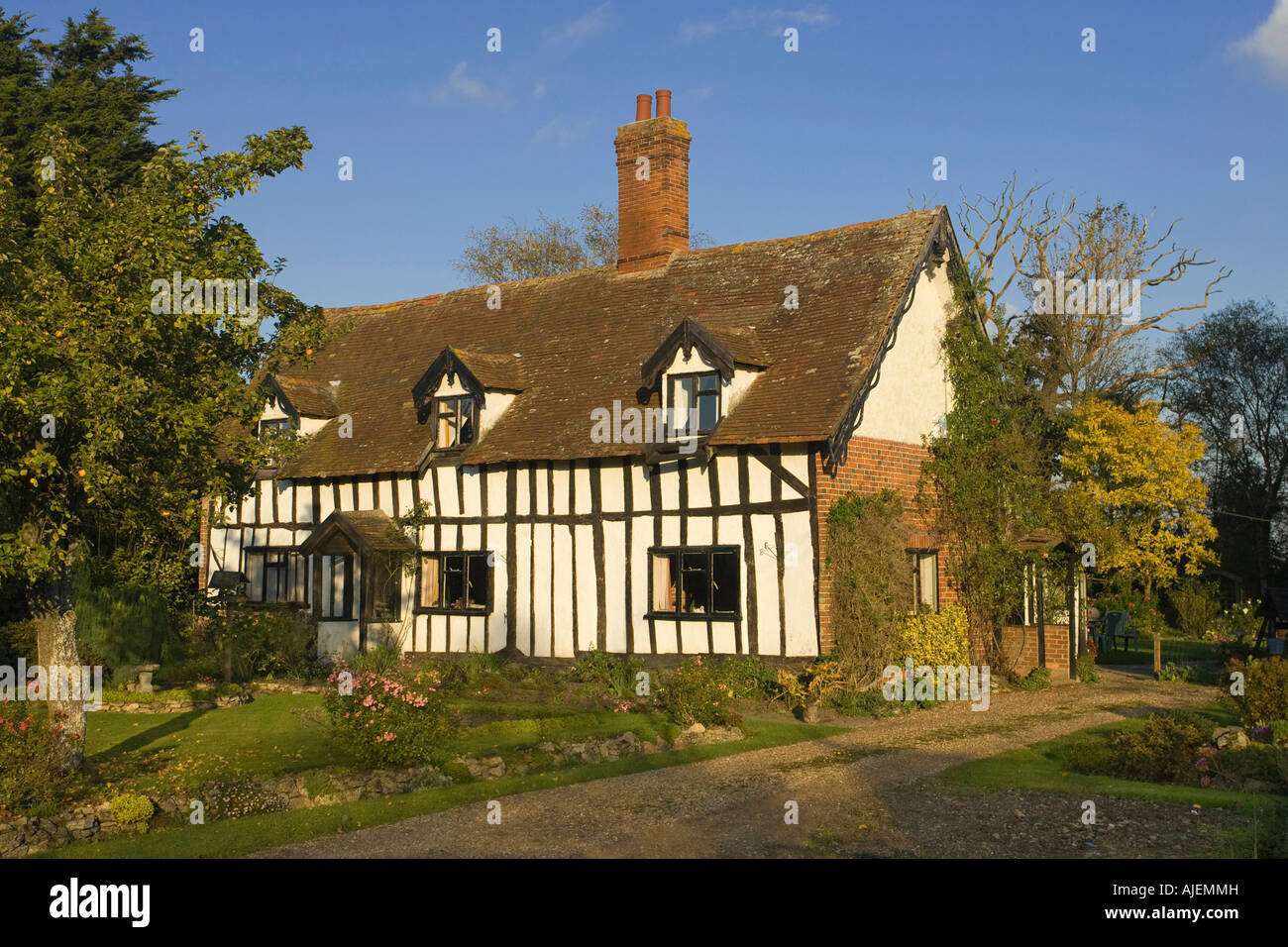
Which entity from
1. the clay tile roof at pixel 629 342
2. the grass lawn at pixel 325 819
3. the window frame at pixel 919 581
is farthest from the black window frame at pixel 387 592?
the grass lawn at pixel 325 819

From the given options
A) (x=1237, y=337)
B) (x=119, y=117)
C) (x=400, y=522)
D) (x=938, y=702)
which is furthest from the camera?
(x=1237, y=337)

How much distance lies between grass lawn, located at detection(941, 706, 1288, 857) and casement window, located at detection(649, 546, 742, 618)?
580 cm

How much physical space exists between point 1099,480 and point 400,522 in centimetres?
1460

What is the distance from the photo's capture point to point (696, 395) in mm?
18922

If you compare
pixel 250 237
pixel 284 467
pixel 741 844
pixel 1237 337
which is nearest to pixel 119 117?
pixel 284 467

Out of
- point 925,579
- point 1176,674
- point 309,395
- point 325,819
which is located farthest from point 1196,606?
point 325,819

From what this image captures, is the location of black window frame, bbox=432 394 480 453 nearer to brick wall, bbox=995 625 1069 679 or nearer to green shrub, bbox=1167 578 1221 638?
brick wall, bbox=995 625 1069 679

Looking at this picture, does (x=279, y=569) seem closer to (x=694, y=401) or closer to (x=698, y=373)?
(x=694, y=401)

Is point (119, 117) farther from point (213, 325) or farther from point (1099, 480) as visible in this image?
point (1099, 480)

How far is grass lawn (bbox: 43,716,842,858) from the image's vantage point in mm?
8945

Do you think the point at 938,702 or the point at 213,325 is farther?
the point at 938,702

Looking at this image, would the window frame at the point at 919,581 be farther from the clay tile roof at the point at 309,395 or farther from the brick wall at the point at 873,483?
the clay tile roof at the point at 309,395

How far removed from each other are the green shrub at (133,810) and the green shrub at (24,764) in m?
0.54

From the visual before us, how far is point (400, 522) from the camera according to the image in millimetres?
21875
